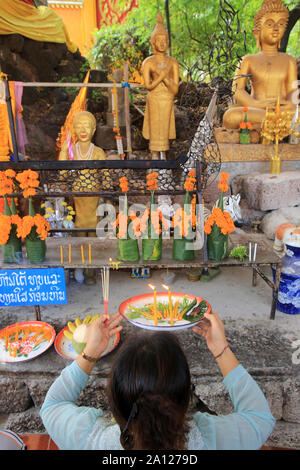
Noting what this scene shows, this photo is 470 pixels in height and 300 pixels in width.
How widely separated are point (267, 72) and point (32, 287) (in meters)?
5.09

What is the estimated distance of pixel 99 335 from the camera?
1.37m

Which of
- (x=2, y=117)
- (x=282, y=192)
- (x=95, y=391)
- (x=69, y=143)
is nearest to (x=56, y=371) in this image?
(x=95, y=391)

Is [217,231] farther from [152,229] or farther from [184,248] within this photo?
[152,229]

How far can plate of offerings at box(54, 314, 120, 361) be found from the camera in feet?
6.85

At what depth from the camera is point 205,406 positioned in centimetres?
213

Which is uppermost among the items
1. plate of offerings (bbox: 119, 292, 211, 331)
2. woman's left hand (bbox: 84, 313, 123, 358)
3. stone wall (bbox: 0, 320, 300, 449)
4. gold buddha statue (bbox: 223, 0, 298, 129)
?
gold buddha statue (bbox: 223, 0, 298, 129)

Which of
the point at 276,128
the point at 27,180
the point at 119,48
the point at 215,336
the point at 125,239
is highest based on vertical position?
the point at 119,48

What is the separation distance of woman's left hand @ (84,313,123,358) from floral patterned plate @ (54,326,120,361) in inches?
28.9

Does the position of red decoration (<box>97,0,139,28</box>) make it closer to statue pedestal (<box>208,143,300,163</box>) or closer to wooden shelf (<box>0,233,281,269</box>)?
statue pedestal (<box>208,143,300,163</box>)

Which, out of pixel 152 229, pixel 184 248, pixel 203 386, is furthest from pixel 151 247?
pixel 203 386

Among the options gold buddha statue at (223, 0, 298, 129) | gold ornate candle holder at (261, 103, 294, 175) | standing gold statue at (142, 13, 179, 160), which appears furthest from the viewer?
gold buddha statue at (223, 0, 298, 129)

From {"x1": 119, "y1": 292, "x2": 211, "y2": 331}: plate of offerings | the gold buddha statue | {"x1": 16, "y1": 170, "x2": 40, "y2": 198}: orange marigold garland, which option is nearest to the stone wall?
{"x1": 119, "y1": 292, "x2": 211, "y2": 331}: plate of offerings
